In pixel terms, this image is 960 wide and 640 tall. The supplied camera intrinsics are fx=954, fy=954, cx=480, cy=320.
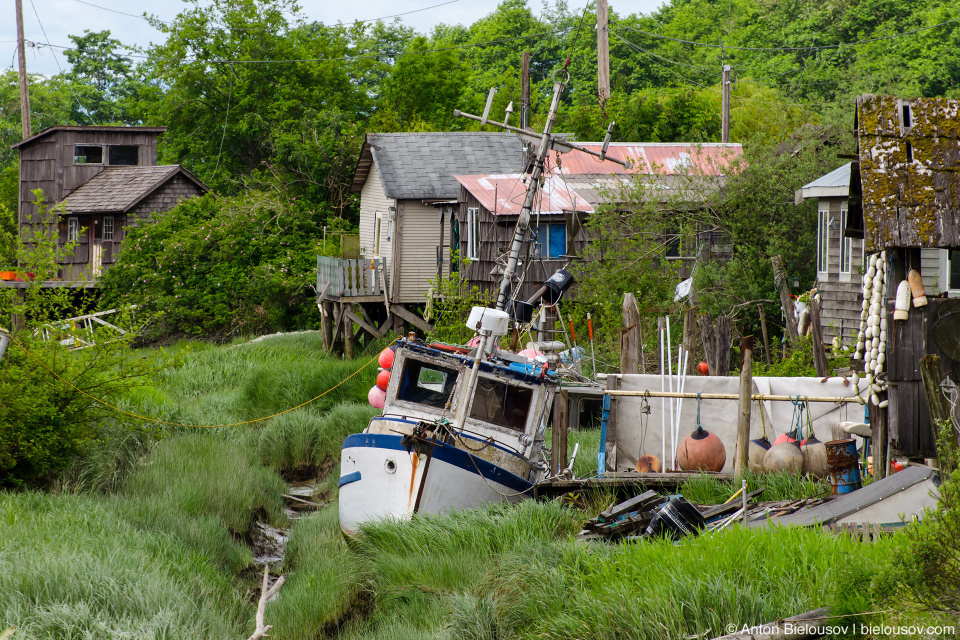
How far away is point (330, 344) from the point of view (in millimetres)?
26891

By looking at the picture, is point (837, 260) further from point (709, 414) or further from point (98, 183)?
point (98, 183)

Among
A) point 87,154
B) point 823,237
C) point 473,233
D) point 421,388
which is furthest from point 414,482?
point 87,154

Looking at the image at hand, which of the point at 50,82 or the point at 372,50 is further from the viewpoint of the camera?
the point at 50,82

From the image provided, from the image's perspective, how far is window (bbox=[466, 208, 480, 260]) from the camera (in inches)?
961

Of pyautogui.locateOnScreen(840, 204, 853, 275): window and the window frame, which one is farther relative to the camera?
the window frame

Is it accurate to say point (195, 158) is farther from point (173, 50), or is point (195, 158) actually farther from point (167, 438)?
point (167, 438)

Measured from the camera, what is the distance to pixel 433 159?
2820 centimetres

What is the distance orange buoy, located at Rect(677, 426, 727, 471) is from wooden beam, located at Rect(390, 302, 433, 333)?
14149 mm

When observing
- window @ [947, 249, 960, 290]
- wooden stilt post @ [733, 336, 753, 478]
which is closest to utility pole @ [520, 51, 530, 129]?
window @ [947, 249, 960, 290]

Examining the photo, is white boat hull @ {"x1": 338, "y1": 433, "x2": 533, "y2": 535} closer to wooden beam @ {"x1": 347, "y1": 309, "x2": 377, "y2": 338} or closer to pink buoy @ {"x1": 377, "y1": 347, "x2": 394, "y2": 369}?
pink buoy @ {"x1": 377, "y1": 347, "x2": 394, "y2": 369}

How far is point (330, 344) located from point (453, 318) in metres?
6.34

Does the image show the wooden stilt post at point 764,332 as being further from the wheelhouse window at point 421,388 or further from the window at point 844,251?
the wheelhouse window at point 421,388

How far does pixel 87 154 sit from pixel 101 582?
105 ft

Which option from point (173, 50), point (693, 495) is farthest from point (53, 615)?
point (173, 50)
